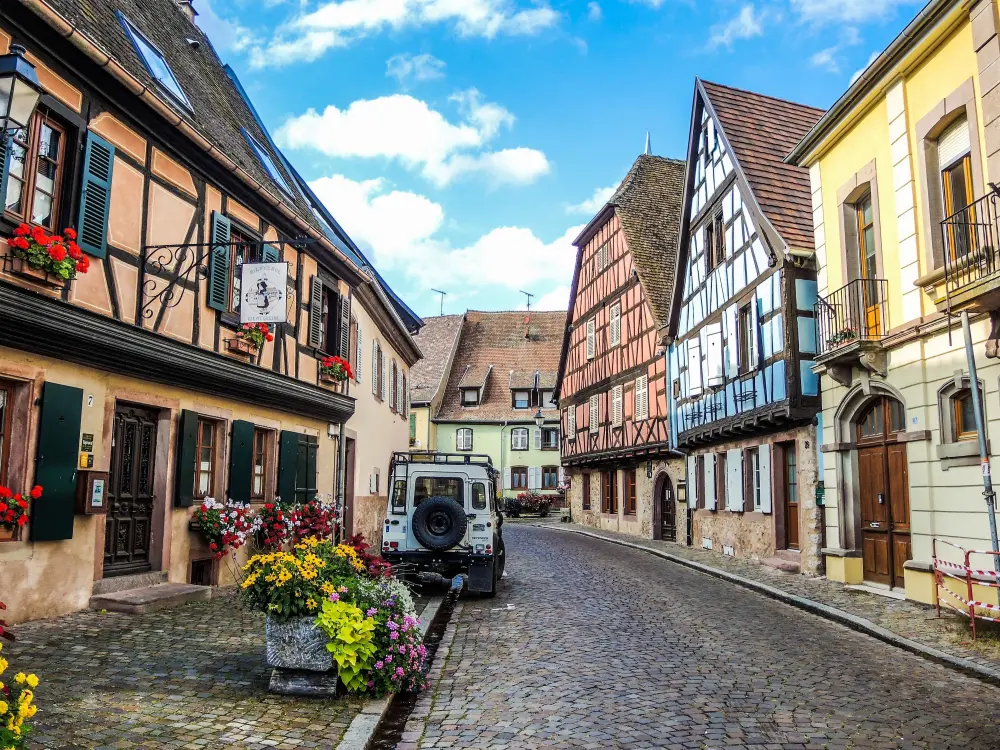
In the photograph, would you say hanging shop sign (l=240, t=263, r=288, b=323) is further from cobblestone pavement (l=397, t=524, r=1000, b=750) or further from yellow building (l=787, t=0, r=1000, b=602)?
yellow building (l=787, t=0, r=1000, b=602)

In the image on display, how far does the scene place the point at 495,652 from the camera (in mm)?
8406

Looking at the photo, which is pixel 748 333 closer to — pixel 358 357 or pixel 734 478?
pixel 734 478

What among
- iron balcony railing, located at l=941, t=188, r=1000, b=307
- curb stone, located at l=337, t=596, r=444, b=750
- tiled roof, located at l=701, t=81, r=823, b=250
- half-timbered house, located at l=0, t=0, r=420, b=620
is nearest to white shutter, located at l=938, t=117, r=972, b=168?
iron balcony railing, located at l=941, t=188, r=1000, b=307

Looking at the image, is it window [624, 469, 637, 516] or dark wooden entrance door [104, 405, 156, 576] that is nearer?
dark wooden entrance door [104, 405, 156, 576]

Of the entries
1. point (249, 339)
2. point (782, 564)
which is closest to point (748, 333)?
point (782, 564)

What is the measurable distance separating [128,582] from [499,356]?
43220 mm

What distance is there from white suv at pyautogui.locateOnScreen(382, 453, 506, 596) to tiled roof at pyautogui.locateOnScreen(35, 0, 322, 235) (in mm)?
5011

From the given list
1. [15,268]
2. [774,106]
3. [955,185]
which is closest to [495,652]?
[15,268]

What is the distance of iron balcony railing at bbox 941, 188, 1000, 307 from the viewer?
982cm

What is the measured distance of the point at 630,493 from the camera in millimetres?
29547

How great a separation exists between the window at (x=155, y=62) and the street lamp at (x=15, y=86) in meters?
4.81

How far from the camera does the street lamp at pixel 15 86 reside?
23.1ft

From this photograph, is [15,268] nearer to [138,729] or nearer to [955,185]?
[138,729]

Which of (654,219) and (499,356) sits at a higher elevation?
(654,219)
